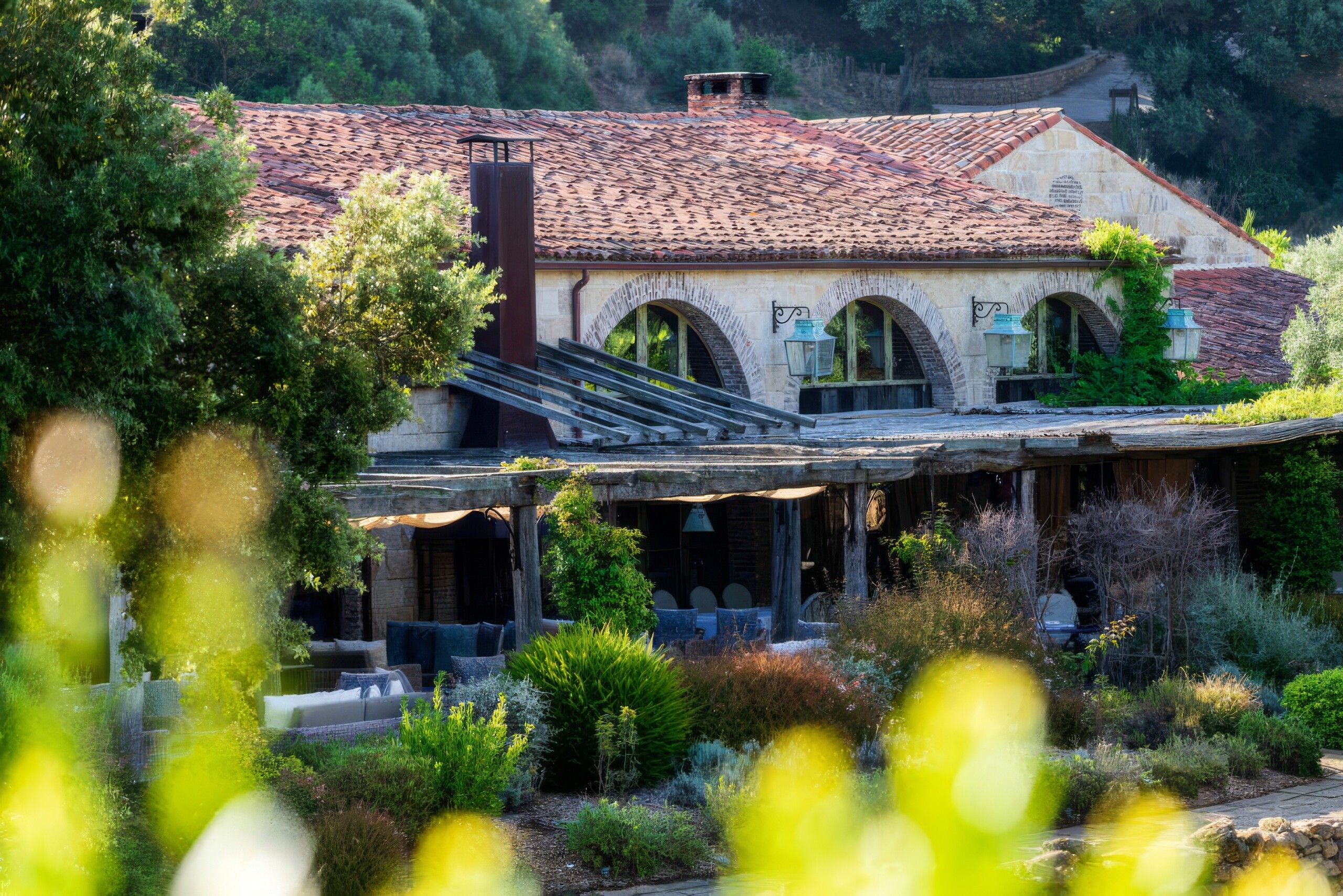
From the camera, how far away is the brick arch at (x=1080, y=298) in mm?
22406

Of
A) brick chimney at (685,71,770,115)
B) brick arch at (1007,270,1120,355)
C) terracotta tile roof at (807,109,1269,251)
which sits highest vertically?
brick chimney at (685,71,770,115)

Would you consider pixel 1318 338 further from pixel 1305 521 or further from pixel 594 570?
pixel 594 570

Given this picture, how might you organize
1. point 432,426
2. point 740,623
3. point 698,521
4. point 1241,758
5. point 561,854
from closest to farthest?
point 561,854 < point 1241,758 < point 740,623 < point 432,426 < point 698,521

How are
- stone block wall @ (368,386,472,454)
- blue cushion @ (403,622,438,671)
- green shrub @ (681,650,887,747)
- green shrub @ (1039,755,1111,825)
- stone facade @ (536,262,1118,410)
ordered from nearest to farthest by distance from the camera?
green shrub @ (1039,755,1111,825), green shrub @ (681,650,887,747), blue cushion @ (403,622,438,671), stone block wall @ (368,386,472,454), stone facade @ (536,262,1118,410)

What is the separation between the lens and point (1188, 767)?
11.3m

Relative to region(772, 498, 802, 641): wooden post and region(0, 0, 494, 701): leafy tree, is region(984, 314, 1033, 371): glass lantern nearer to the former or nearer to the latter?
region(772, 498, 802, 641): wooden post

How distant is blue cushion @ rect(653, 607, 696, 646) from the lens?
50.1 feet

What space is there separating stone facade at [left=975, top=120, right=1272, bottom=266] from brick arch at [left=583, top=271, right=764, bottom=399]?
7.87 meters

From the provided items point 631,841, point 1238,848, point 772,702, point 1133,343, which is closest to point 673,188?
point 1133,343

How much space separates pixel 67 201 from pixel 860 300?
15.3 m

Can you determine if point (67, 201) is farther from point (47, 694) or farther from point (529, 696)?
point (529, 696)

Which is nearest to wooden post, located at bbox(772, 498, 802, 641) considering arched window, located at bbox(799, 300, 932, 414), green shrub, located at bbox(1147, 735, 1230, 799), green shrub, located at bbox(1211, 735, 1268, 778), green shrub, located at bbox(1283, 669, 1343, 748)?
green shrub, located at bbox(1147, 735, 1230, 799)

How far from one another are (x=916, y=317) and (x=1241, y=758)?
33.7ft

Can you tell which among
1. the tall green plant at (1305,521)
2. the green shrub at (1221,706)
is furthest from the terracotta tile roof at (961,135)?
the green shrub at (1221,706)
